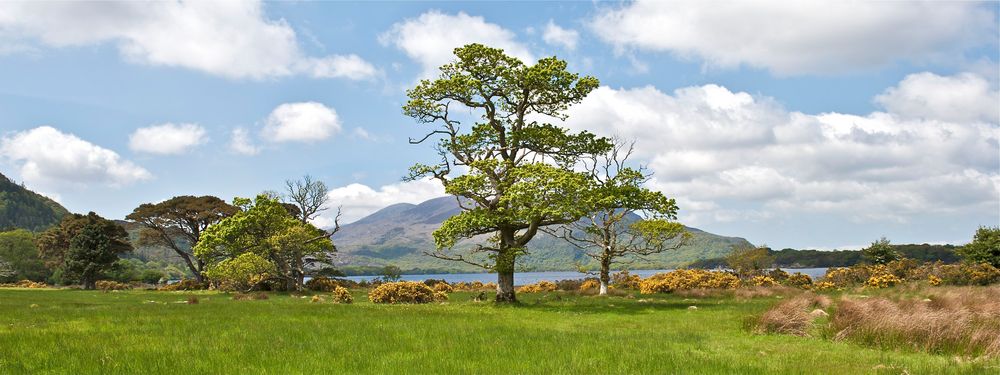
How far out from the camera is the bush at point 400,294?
119ft

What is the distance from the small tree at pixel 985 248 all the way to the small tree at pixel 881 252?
8.06 m

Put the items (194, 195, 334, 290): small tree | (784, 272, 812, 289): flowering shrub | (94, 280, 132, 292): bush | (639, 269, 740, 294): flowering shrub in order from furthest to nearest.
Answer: (94, 280, 132, 292): bush < (194, 195, 334, 290): small tree < (784, 272, 812, 289): flowering shrub < (639, 269, 740, 294): flowering shrub

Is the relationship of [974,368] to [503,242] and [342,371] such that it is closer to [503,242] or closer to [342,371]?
A: [342,371]

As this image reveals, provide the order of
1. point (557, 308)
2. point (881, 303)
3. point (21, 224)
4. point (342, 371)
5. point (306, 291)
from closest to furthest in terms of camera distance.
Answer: point (342, 371)
point (881, 303)
point (557, 308)
point (306, 291)
point (21, 224)

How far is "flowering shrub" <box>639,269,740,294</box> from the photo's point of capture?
46375 millimetres

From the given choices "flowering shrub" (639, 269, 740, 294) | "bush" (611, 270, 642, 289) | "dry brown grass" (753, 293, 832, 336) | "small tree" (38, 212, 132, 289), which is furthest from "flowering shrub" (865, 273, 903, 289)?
"small tree" (38, 212, 132, 289)

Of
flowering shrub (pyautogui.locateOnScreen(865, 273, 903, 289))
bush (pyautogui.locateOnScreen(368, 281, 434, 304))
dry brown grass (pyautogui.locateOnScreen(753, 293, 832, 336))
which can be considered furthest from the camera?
flowering shrub (pyautogui.locateOnScreen(865, 273, 903, 289))

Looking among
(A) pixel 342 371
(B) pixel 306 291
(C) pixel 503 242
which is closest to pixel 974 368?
(A) pixel 342 371

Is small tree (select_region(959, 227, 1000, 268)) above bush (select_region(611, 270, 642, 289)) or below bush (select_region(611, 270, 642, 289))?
above

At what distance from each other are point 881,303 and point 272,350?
17794 millimetres

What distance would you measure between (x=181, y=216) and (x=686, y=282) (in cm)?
5616

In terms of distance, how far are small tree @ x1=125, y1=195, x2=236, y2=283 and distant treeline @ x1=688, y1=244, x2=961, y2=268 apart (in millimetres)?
96044

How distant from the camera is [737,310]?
1075 inches

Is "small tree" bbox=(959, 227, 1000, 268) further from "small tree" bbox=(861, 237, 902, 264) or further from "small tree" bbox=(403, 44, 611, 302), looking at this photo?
"small tree" bbox=(403, 44, 611, 302)
